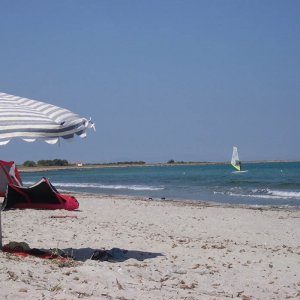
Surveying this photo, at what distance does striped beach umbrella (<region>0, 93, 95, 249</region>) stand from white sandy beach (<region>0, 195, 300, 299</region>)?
1.45m

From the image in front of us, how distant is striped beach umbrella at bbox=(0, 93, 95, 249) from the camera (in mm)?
5766

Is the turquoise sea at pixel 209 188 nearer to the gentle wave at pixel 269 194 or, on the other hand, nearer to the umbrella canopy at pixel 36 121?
the gentle wave at pixel 269 194

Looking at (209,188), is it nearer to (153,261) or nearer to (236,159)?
(153,261)

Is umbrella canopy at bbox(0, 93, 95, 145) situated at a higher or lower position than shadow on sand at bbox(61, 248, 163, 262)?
higher

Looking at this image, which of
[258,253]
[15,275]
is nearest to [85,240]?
[258,253]

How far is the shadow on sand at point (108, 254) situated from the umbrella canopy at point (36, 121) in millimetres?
1693

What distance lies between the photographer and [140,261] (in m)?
7.11

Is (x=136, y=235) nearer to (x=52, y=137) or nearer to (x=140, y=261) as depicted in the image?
(x=140, y=261)

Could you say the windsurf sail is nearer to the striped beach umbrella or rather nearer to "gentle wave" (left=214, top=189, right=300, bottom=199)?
"gentle wave" (left=214, top=189, right=300, bottom=199)

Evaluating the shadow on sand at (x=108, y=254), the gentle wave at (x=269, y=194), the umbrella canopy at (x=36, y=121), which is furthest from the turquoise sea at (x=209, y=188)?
the umbrella canopy at (x=36, y=121)

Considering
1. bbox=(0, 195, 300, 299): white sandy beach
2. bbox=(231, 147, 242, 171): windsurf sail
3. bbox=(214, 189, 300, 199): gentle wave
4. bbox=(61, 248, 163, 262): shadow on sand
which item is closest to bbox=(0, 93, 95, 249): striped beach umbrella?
bbox=(0, 195, 300, 299): white sandy beach

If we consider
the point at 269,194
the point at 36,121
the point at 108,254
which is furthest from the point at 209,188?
the point at 36,121

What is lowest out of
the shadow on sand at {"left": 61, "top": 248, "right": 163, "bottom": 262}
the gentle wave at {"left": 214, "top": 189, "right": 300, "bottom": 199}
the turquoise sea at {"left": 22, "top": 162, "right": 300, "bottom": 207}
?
the gentle wave at {"left": 214, "top": 189, "right": 300, "bottom": 199}

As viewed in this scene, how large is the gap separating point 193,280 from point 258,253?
2.58 m
